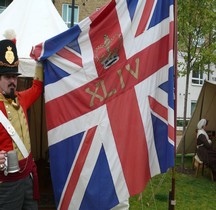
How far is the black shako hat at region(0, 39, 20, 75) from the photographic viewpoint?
3469 mm

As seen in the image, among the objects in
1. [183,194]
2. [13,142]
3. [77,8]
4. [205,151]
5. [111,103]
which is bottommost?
[183,194]

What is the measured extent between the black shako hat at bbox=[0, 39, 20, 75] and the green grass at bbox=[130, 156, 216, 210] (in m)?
2.82

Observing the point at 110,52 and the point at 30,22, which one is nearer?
the point at 110,52

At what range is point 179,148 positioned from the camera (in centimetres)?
1067

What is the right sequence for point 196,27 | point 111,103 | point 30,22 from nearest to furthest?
1. point 111,103
2. point 30,22
3. point 196,27

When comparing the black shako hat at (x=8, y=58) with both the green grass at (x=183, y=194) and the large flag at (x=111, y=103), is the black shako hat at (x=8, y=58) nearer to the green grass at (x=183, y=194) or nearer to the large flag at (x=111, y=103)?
the large flag at (x=111, y=103)

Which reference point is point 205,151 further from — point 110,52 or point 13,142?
point 13,142

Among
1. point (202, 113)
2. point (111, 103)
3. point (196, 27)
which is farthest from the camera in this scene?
point (202, 113)

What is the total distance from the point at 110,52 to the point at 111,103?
21.7 inches

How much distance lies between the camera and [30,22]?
5625mm

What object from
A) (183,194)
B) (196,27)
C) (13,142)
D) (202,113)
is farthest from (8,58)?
(202,113)

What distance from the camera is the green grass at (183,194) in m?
6.38

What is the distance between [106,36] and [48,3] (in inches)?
101

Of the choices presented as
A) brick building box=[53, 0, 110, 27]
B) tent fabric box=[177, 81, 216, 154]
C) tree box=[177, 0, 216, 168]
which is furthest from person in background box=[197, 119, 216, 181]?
brick building box=[53, 0, 110, 27]
